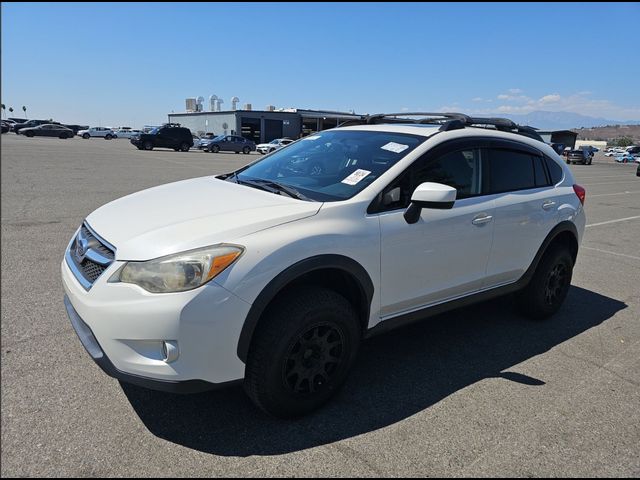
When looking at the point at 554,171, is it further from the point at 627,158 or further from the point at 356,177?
the point at 627,158

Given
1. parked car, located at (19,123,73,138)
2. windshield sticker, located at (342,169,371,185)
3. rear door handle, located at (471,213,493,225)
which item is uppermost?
windshield sticker, located at (342,169,371,185)

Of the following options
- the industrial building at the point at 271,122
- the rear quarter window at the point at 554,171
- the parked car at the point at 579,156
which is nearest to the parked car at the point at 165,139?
the industrial building at the point at 271,122

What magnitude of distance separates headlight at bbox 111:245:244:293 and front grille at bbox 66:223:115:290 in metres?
0.24

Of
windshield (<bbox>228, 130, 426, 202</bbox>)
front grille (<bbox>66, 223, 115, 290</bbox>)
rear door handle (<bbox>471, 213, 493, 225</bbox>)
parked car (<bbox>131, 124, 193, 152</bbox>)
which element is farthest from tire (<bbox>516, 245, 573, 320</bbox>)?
parked car (<bbox>131, 124, 193, 152</bbox>)

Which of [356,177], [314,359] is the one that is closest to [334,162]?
[356,177]

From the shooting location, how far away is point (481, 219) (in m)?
3.66

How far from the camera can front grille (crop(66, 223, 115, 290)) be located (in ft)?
8.47

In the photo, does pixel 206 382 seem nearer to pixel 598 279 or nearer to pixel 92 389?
pixel 92 389

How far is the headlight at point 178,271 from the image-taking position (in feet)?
7.77

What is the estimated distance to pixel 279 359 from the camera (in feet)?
8.60

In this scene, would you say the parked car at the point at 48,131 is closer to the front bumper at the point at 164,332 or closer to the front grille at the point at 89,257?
the front grille at the point at 89,257

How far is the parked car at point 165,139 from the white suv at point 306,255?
33.7m

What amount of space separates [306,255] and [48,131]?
55369mm

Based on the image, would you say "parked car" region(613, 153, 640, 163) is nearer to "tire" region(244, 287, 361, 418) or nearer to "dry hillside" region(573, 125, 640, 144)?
"tire" region(244, 287, 361, 418)
